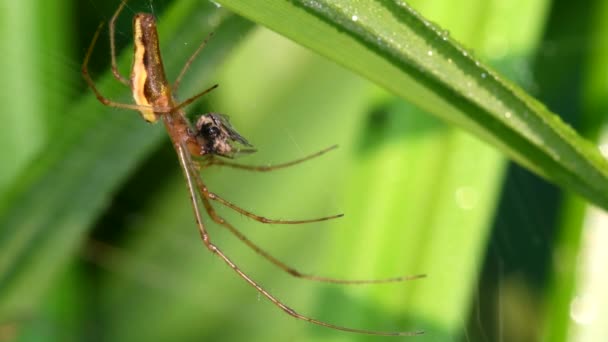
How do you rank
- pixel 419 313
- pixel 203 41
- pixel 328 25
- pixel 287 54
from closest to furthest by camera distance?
pixel 328 25, pixel 203 41, pixel 419 313, pixel 287 54

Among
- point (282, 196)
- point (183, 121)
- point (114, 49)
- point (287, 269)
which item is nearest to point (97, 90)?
point (114, 49)

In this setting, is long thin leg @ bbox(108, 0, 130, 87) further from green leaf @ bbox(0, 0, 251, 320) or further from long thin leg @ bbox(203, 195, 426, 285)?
long thin leg @ bbox(203, 195, 426, 285)

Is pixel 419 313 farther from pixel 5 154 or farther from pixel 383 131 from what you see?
pixel 5 154

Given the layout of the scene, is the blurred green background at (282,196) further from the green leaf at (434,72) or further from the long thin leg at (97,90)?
the green leaf at (434,72)

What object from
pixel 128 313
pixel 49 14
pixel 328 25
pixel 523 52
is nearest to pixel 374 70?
pixel 328 25

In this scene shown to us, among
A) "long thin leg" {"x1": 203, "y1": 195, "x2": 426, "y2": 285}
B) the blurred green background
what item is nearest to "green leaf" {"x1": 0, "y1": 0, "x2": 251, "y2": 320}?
the blurred green background

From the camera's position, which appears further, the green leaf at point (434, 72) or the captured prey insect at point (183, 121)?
the captured prey insect at point (183, 121)

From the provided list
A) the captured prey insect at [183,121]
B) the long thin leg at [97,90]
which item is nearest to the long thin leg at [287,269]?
the captured prey insect at [183,121]
